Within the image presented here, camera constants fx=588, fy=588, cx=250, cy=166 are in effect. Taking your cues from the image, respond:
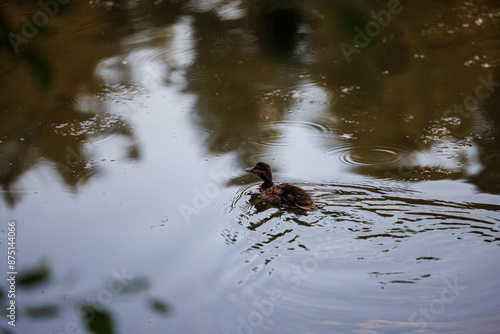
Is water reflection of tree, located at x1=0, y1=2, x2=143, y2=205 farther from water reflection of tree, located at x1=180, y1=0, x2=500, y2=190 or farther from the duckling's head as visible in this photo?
the duckling's head

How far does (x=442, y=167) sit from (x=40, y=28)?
4.12 m

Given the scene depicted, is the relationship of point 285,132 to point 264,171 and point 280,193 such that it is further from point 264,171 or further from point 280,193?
point 280,193

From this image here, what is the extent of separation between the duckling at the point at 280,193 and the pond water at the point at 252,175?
0.07m

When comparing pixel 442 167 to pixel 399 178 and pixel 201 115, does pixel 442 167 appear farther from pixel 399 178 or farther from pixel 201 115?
pixel 201 115

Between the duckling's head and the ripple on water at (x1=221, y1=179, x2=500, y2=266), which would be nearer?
the ripple on water at (x1=221, y1=179, x2=500, y2=266)

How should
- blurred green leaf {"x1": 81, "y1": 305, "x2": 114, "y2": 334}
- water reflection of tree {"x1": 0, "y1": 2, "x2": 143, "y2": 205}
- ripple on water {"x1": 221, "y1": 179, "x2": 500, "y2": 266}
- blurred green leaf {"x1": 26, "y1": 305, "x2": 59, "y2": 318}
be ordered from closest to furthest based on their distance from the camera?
blurred green leaf {"x1": 81, "y1": 305, "x2": 114, "y2": 334} → blurred green leaf {"x1": 26, "y1": 305, "x2": 59, "y2": 318} → ripple on water {"x1": 221, "y1": 179, "x2": 500, "y2": 266} → water reflection of tree {"x1": 0, "y1": 2, "x2": 143, "y2": 205}

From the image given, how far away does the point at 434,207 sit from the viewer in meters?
4.38

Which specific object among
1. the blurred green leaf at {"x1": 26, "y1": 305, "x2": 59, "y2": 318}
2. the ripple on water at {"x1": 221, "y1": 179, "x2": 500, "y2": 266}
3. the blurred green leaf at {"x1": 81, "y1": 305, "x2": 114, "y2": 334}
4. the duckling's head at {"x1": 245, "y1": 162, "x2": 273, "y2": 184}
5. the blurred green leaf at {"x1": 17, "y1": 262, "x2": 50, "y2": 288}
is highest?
the blurred green leaf at {"x1": 81, "y1": 305, "x2": 114, "y2": 334}

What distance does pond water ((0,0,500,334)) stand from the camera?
3.35 m

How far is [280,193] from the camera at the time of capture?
4.64 m

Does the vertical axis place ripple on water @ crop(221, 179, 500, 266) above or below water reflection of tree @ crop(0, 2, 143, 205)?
below

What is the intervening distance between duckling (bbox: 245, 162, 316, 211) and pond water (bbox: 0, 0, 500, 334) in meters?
0.07

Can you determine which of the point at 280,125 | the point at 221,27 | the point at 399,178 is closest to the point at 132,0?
the point at 221,27

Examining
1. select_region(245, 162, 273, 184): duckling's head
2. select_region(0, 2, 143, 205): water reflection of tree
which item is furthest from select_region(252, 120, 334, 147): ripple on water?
select_region(0, 2, 143, 205): water reflection of tree
